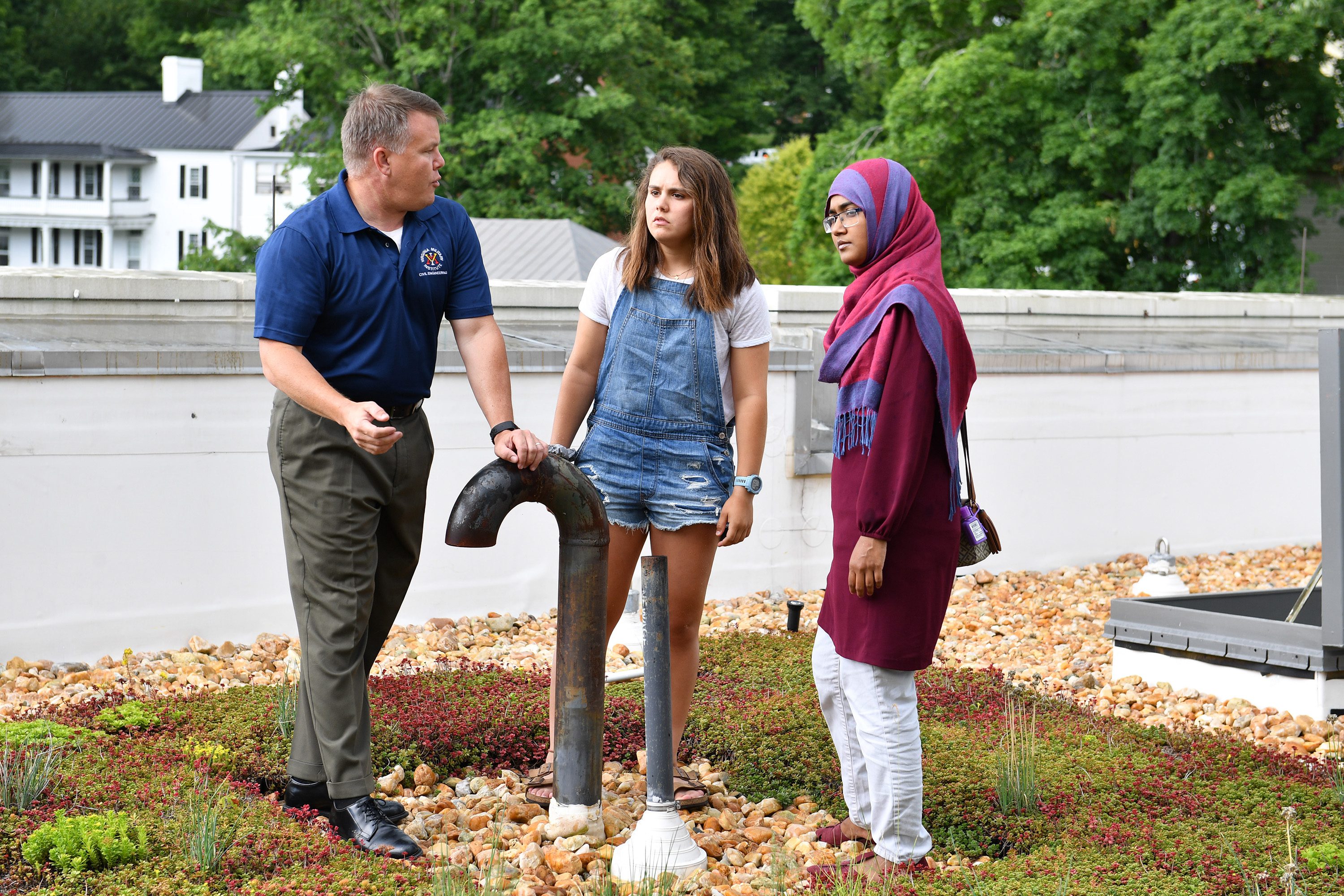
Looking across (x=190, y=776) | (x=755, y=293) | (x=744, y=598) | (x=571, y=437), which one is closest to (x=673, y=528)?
(x=571, y=437)

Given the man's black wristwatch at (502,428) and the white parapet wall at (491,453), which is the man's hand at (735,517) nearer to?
the man's black wristwatch at (502,428)

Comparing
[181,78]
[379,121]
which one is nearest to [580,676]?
[379,121]

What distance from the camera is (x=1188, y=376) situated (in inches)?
361

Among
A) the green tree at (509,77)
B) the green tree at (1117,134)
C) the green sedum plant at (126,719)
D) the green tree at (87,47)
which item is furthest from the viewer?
the green tree at (87,47)

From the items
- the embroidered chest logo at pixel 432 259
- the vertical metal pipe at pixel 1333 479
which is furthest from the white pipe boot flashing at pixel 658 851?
the vertical metal pipe at pixel 1333 479

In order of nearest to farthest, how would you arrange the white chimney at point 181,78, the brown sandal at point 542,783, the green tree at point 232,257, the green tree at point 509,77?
the brown sandal at point 542,783 < the green tree at point 509,77 < the green tree at point 232,257 < the white chimney at point 181,78

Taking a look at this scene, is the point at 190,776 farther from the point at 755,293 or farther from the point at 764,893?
the point at 755,293

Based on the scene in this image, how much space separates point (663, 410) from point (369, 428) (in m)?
0.89

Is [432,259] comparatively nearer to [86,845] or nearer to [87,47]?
[86,845]

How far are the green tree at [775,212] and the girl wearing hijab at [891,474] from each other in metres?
25.6

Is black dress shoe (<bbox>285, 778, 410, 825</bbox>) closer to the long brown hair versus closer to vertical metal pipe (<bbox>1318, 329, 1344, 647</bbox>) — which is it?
the long brown hair

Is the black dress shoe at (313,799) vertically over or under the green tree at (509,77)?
under

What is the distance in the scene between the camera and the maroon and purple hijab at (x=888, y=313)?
3.17 metres

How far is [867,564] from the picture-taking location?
10.5ft
